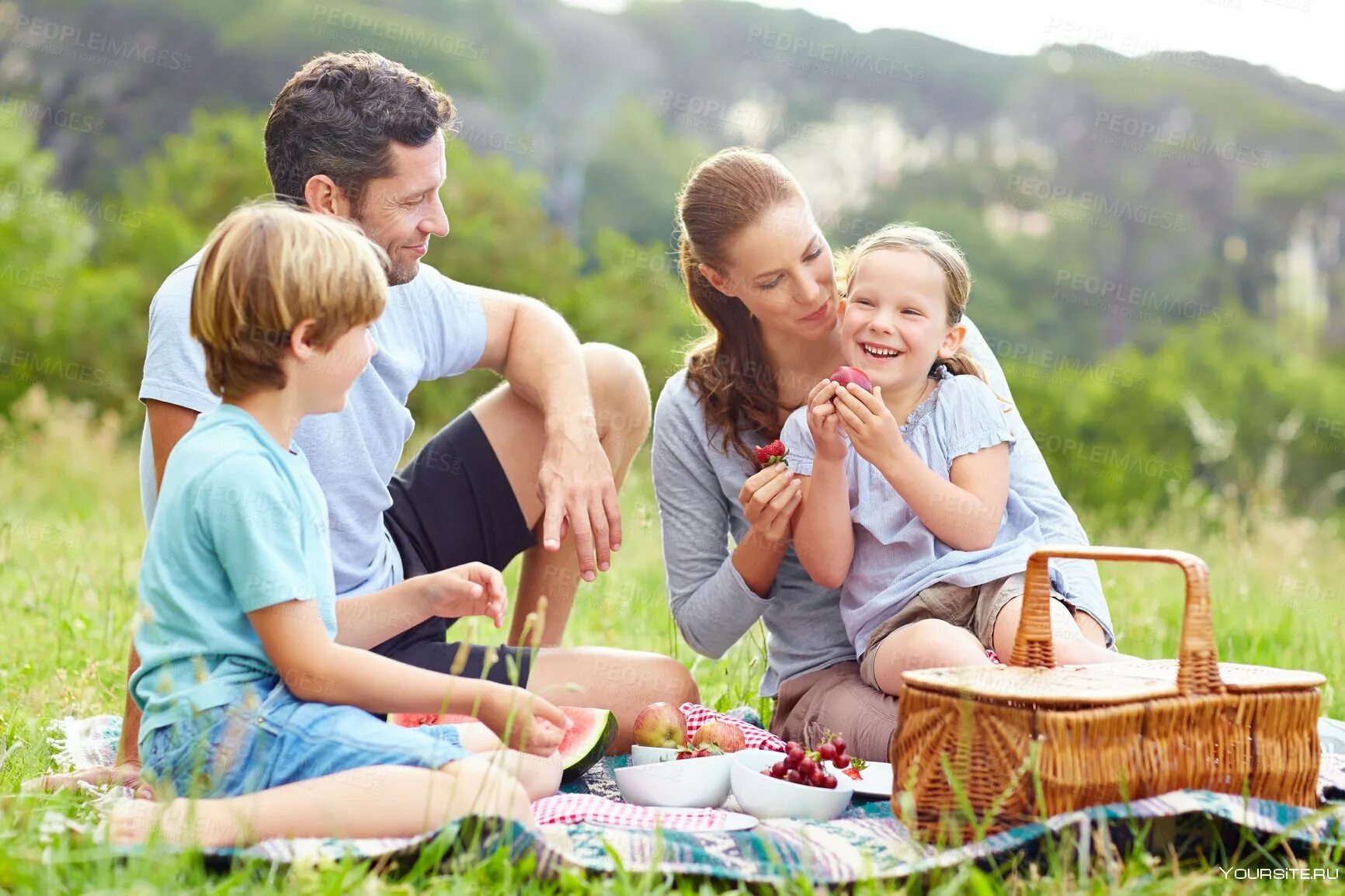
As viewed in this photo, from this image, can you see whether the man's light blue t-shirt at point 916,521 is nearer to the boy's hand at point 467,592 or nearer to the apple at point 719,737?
the apple at point 719,737

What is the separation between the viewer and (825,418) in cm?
318

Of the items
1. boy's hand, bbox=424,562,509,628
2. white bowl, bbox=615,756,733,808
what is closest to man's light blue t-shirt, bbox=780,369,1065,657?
white bowl, bbox=615,756,733,808

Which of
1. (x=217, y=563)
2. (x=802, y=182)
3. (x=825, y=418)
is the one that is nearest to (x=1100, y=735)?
(x=825, y=418)

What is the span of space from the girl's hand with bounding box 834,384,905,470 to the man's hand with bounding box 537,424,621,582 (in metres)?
0.65

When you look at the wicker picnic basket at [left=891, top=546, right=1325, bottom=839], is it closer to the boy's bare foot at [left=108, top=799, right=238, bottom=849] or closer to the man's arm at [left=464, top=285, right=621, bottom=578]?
the man's arm at [left=464, top=285, right=621, bottom=578]

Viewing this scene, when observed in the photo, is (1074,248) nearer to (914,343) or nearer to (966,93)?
(966,93)

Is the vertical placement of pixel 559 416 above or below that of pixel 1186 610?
above

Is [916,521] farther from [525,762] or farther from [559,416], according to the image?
[525,762]

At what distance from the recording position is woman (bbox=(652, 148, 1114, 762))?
11.4ft

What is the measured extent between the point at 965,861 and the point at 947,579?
3.65 ft

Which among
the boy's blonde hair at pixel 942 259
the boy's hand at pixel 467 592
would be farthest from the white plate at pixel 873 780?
the boy's blonde hair at pixel 942 259

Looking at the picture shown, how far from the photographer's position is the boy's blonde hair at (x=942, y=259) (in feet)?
11.4

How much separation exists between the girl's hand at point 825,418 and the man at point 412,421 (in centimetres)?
59

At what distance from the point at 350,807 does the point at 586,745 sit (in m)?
0.93
